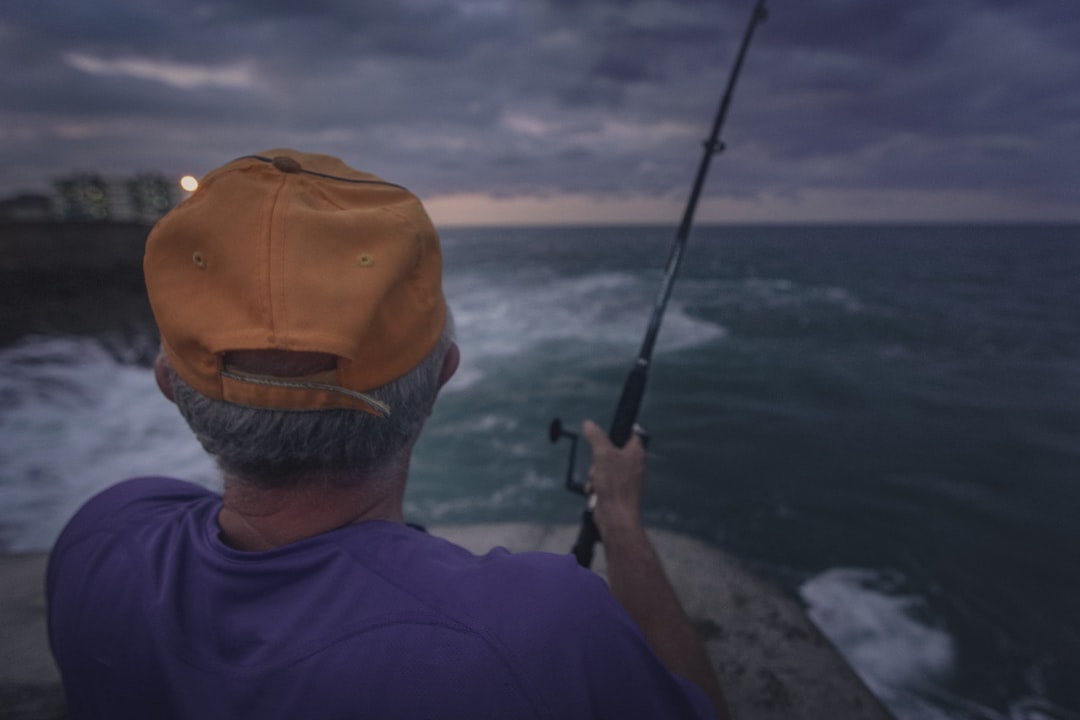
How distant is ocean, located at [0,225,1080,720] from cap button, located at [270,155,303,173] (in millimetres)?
4913

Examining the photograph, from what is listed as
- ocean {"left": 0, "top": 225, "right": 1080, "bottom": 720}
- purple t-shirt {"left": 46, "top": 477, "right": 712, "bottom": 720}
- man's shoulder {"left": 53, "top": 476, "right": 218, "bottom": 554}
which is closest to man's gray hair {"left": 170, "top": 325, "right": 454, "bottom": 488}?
purple t-shirt {"left": 46, "top": 477, "right": 712, "bottom": 720}

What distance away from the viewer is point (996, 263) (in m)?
42.3

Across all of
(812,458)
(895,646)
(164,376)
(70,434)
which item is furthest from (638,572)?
(70,434)

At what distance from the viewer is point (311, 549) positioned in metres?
0.84

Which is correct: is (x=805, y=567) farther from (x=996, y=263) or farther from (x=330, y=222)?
(x=996, y=263)

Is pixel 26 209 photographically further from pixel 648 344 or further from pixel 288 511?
pixel 288 511

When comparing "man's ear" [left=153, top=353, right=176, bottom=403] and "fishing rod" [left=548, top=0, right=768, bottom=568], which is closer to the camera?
"man's ear" [left=153, top=353, right=176, bottom=403]

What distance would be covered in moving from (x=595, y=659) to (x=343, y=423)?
0.58 meters

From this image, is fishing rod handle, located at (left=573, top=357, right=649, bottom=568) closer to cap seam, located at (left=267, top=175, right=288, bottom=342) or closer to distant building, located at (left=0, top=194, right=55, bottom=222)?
cap seam, located at (left=267, top=175, right=288, bottom=342)

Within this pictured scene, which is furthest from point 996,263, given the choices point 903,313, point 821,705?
point 821,705

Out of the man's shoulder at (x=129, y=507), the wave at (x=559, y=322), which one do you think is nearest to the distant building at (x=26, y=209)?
the wave at (x=559, y=322)

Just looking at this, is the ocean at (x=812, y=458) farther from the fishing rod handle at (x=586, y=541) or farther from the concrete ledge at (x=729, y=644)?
the fishing rod handle at (x=586, y=541)

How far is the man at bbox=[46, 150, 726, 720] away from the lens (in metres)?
0.72

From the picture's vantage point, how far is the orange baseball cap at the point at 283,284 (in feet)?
2.67
